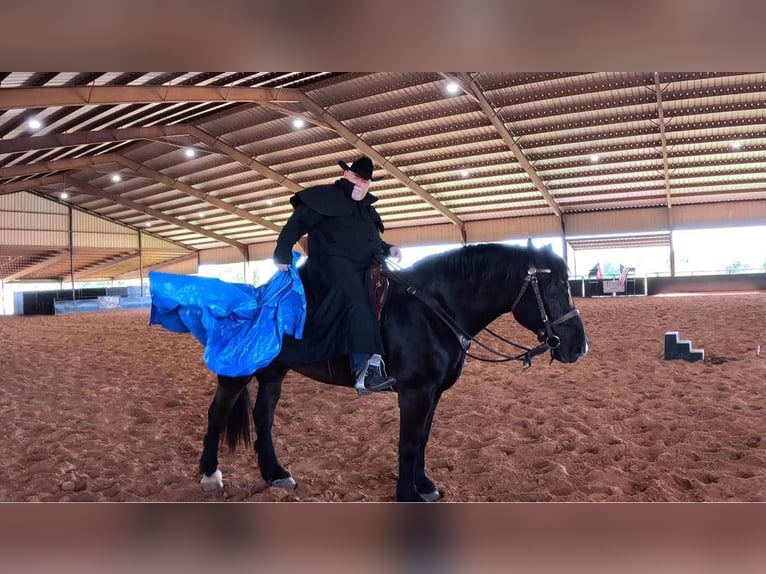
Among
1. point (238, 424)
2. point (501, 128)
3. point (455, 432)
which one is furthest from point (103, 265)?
point (238, 424)

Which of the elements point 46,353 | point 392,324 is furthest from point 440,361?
point 46,353

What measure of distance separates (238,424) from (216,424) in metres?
0.15

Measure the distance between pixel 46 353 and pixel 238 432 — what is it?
6.94 m

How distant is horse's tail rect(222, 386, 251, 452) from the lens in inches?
137

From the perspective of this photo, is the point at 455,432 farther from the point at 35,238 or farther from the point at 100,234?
the point at 100,234

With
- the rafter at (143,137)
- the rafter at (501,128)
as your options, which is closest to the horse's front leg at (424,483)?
the rafter at (501,128)

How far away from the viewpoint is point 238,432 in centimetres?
349

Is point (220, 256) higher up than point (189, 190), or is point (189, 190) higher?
point (189, 190)

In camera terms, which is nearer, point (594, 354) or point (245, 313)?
point (245, 313)

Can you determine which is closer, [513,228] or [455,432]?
[455,432]

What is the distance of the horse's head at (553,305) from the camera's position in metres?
2.91

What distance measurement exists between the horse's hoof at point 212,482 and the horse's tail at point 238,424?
→ 6.8 inches

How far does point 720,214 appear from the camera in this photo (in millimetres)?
19562
